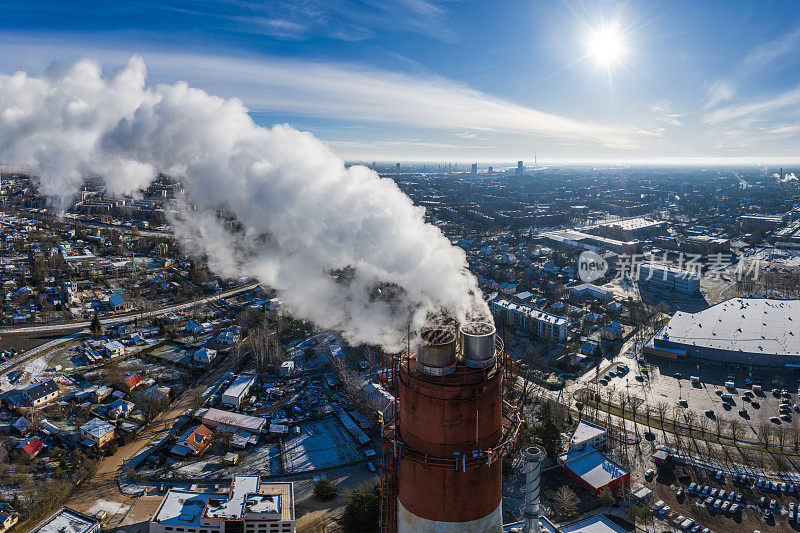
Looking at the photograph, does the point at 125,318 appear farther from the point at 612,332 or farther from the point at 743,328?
the point at 743,328

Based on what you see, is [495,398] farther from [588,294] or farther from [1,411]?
[588,294]

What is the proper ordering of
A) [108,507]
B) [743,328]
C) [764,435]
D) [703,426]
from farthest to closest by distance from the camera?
[743,328]
[703,426]
[764,435]
[108,507]

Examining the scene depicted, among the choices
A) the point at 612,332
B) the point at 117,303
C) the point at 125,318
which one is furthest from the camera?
the point at 117,303

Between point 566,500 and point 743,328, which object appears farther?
point 743,328

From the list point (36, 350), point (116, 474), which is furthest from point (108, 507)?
point (36, 350)

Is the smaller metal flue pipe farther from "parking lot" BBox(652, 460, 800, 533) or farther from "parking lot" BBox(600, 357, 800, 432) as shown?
"parking lot" BBox(600, 357, 800, 432)

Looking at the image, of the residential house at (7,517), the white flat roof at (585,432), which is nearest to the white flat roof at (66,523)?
the residential house at (7,517)

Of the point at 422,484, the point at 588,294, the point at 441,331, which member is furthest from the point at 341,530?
the point at 588,294

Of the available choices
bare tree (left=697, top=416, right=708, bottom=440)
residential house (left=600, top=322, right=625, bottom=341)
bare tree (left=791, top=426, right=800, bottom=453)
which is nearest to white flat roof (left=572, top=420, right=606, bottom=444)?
bare tree (left=697, top=416, right=708, bottom=440)
